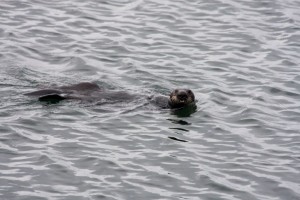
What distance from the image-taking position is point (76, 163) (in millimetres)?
11031

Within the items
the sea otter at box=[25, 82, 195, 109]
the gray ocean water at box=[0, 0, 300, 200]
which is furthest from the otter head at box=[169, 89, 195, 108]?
the gray ocean water at box=[0, 0, 300, 200]

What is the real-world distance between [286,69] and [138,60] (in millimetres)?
3354

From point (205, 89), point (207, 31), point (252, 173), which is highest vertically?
point (207, 31)

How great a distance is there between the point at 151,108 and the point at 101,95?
0.97 metres

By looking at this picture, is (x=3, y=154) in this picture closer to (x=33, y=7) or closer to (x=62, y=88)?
(x=62, y=88)

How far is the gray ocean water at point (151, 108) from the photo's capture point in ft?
35.1

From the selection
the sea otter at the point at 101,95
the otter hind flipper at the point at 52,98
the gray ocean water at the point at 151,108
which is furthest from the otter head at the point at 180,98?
the otter hind flipper at the point at 52,98

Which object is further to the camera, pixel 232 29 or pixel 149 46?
pixel 232 29

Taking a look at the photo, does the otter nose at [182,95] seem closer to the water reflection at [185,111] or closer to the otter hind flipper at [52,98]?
the water reflection at [185,111]

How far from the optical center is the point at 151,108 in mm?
13773

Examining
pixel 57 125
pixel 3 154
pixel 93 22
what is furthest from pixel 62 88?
pixel 93 22

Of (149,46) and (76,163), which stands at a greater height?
(149,46)

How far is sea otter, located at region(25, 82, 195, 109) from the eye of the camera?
1356 cm

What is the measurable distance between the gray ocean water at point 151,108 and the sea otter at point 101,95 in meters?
0.21
